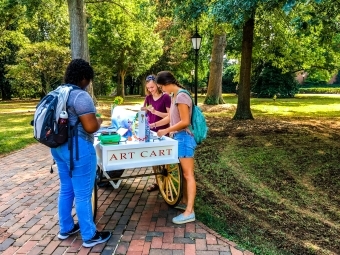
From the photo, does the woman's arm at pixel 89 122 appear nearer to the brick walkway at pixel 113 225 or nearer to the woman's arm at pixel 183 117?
the woman's arm at pixel 183 117

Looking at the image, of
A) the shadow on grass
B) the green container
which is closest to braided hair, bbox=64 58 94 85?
the green container

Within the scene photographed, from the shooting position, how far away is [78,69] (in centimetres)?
287

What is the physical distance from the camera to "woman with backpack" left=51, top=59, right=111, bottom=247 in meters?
2.77

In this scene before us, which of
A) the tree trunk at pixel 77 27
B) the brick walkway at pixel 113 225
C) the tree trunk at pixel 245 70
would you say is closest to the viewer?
the brick walkway at pixel 113 225

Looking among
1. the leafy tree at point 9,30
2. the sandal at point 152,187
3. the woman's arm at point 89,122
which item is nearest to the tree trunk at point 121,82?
the leafy tree at point 9,30

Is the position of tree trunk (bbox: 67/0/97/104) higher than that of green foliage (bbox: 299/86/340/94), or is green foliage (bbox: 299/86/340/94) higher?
tree trunk (bbox: 67/0/97/104)

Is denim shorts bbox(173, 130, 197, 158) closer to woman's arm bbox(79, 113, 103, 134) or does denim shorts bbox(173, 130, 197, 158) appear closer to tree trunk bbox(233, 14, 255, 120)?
woman's arm bbox(79, 113, 103, 134)

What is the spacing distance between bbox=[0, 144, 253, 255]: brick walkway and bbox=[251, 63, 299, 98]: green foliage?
Result: 88.2 feet

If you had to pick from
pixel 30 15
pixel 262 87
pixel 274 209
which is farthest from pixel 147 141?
pixel 262 87

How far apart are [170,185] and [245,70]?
9.08 metres

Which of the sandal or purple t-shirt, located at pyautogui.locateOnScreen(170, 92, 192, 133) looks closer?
purple t-shirt, located at pyautogui.locateOnScreen(170, 92, 192, 133)

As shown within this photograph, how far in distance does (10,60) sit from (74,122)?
29225mm

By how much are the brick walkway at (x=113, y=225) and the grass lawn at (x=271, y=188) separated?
42 centimetres

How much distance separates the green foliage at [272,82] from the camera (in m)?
29.6
